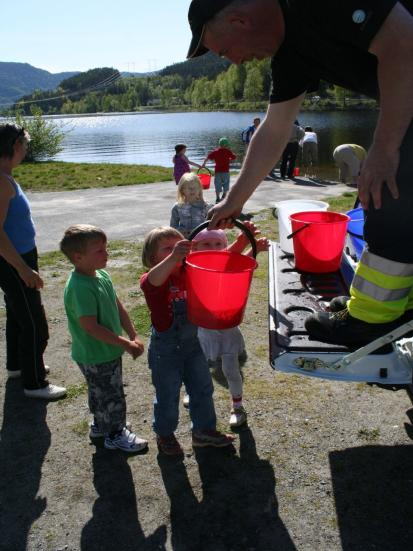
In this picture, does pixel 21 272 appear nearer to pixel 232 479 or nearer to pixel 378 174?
pixel 232 479

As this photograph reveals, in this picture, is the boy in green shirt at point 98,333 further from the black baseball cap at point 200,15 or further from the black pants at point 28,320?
the black baseball cap at point 200,15

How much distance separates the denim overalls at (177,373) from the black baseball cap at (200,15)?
4.52 feet

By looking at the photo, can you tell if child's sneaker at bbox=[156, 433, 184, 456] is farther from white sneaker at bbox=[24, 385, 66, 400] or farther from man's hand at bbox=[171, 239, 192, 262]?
man's hand at bbox=[171, 239, 192, 262]

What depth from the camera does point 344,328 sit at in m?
2.34

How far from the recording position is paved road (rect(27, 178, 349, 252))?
940 cm

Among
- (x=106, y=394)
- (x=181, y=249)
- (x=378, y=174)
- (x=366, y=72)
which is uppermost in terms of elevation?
(x=366, y=72)

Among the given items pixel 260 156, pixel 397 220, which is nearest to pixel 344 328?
pixel 397 220

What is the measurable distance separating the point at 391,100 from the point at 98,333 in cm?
196

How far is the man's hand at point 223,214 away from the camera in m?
2.68

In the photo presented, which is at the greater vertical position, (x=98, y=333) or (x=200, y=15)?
(x=200, y=15)

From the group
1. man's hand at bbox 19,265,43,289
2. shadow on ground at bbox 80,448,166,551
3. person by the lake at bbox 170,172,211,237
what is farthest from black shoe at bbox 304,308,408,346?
person by the lake at bbox 170,172,211,237

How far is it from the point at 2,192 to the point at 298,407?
2.53 metres

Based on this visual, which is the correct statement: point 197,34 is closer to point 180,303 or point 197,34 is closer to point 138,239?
point 180,303

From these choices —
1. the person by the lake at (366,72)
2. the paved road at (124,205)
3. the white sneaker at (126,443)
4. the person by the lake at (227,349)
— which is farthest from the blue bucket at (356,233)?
the paved road at (124,205)
